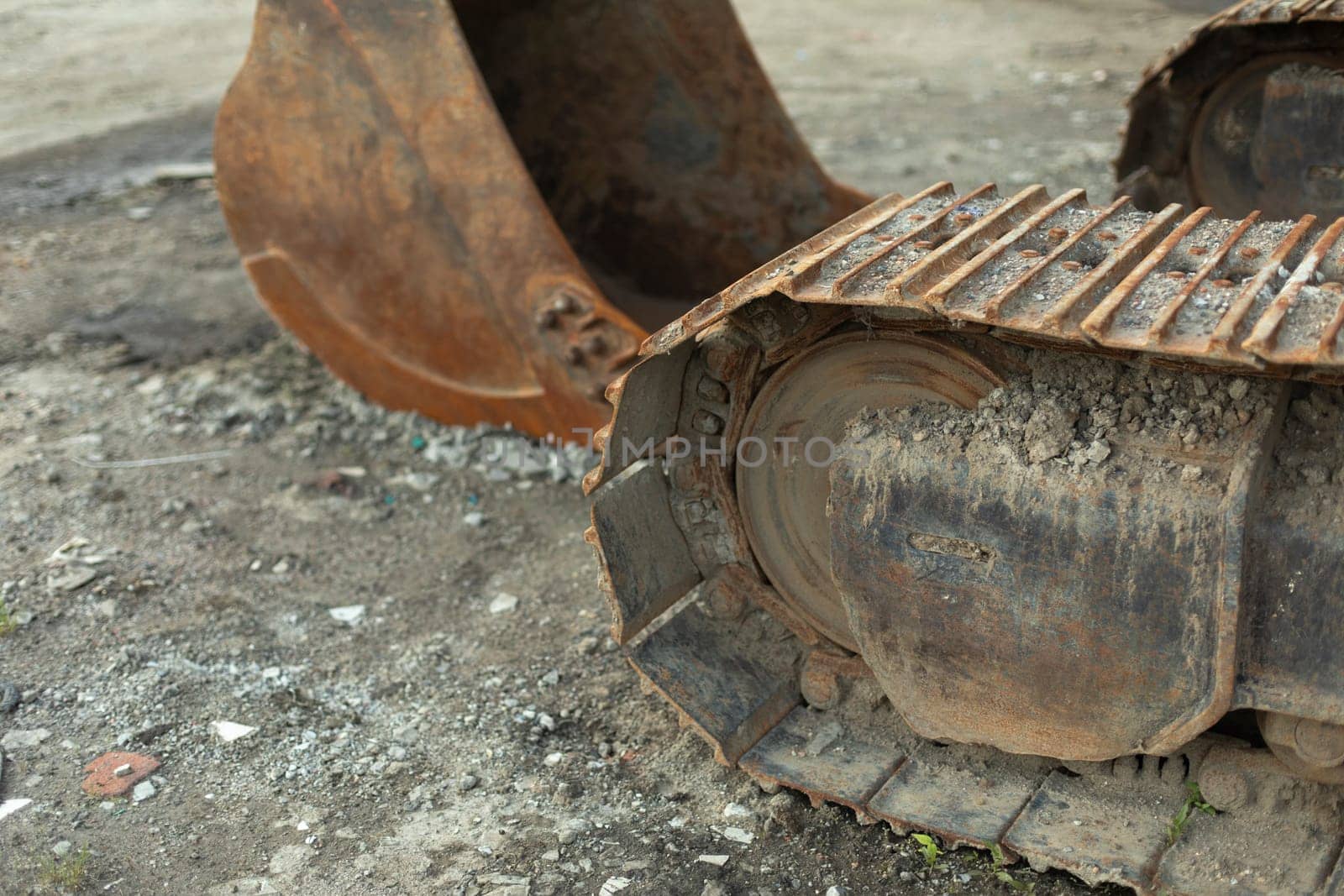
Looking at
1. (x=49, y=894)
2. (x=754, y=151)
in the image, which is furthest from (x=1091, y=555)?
(x=754, y=151)

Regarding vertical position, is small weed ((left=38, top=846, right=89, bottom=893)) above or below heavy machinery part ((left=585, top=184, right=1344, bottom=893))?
below

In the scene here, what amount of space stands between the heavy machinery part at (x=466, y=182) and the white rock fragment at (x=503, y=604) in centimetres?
60

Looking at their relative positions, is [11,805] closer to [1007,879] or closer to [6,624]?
[6,624]

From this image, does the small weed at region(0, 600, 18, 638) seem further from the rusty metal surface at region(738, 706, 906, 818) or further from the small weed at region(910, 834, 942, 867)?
the small weed at region(910, 834, 942, 867)

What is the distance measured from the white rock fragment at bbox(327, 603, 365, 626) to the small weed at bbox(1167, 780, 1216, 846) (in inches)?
76.6

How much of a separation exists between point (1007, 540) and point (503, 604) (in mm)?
1529

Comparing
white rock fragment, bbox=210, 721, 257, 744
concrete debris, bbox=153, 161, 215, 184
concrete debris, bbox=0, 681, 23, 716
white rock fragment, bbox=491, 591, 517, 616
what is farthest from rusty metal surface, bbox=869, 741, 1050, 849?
concrete debris, bbox=153, 161, 215, 184

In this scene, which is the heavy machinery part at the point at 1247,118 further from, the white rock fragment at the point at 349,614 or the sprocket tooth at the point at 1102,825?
the white rock fragment at the point at 349,614

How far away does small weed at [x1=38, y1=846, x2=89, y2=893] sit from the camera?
2.39m

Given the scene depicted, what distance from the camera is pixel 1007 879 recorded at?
233 cm

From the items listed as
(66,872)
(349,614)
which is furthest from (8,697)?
(349,614)

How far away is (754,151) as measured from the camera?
15.5 ft

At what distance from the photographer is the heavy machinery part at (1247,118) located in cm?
358

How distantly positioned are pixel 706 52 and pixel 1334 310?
3201mm
